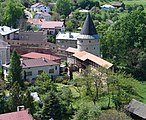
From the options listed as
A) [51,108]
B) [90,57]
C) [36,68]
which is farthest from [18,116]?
[90,57]

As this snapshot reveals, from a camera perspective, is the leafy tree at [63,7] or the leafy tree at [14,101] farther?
the leafy tree at [63,7]

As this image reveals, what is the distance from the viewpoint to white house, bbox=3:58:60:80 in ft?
125

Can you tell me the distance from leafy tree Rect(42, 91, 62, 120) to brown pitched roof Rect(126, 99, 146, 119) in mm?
5773

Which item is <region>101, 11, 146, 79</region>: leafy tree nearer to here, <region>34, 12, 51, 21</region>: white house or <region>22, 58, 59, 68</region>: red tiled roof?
<region>22, 58, 59, 68</region>: red tiled roof

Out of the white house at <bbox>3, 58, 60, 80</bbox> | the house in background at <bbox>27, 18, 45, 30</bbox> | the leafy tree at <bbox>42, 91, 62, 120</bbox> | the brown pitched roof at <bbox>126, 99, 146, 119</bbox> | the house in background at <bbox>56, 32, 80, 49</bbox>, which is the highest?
the house in background at <bbox>27, 18, 45, 30</bbox>

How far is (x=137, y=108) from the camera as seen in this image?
31969 mm

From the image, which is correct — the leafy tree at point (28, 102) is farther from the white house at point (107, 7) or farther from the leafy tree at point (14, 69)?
the white house at point (107, 7)

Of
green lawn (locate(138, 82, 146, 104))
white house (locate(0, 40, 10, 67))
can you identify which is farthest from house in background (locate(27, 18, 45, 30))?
green lawn (locate(138, 82, 146, 104))

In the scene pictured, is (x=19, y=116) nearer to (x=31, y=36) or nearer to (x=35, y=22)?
(x=31, y=36)

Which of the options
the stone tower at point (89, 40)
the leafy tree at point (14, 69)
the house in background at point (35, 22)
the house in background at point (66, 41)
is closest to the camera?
the leafy tree at point (14, 69)

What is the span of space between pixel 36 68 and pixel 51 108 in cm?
966

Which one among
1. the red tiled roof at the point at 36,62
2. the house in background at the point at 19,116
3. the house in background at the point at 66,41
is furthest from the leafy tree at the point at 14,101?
the house in background at the point at 66,41

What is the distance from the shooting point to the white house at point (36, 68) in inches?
1503

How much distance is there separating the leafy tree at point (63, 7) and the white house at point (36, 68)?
34.4m
